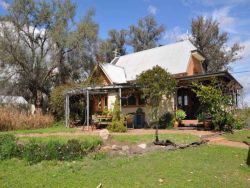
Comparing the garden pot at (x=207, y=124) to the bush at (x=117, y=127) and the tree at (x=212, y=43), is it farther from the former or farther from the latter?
the tree at (x=212, y=43)

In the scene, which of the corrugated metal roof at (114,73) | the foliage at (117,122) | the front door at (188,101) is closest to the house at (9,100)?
the corrugated metal roof at (114,73)

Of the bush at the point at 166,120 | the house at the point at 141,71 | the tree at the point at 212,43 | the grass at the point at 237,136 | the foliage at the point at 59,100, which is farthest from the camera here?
the tree at the point at 212,43

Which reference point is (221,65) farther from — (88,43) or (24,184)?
(24,184)

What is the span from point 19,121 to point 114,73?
9902mm

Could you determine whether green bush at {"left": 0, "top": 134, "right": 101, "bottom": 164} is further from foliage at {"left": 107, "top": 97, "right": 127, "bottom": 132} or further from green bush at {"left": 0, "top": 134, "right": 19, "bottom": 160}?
foliage at {"left": 107, "top": 97, "right": 127, "bottom": 132}

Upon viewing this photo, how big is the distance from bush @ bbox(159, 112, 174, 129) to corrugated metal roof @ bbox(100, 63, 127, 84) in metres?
7.11

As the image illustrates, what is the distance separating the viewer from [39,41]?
1140 inches

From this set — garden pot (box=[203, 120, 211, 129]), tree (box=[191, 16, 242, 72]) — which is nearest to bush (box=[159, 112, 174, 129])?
garden pot (box=[203, 120, 211, 129])

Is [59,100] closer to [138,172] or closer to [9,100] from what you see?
[9,100]

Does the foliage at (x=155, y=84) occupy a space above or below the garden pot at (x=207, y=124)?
above

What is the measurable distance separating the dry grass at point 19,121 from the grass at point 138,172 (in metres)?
11.2

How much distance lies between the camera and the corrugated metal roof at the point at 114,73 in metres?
26.5

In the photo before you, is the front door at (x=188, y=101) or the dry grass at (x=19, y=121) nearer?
the dry grass at (x=19, y=121)

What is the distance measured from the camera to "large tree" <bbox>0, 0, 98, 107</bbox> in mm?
26875
